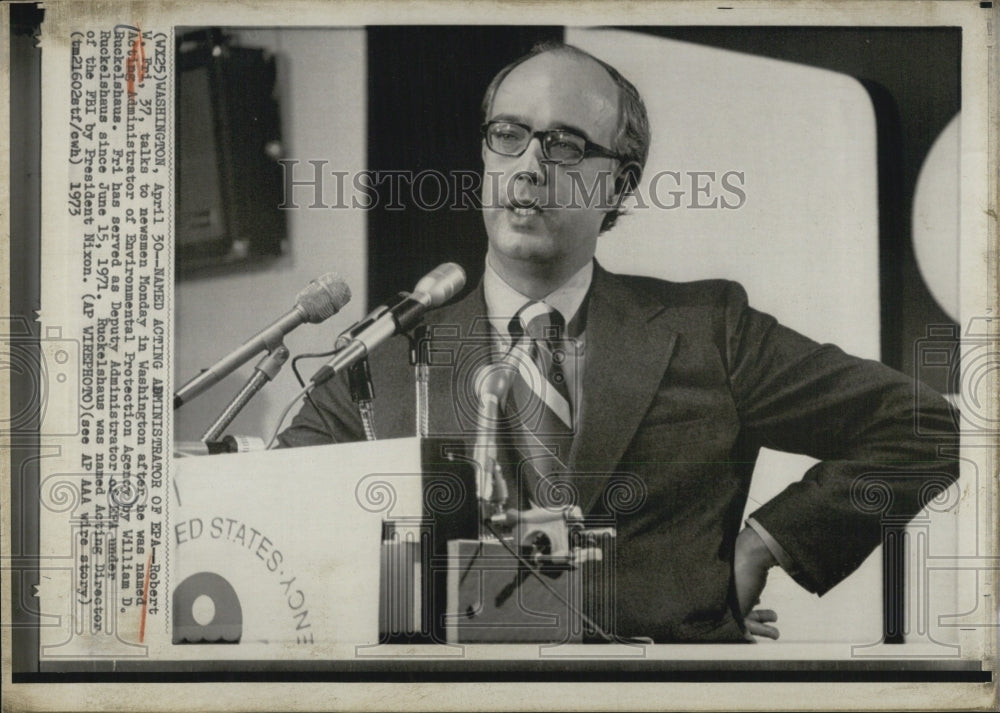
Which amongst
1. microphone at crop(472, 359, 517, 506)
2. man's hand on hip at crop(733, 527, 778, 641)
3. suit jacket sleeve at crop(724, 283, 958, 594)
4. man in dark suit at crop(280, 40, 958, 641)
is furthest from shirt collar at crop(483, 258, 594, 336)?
man's hand on hip at crop(733, 527, 778, 641)

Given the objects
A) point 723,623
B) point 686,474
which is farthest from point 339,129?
point 723,623

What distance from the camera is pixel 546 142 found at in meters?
2.51

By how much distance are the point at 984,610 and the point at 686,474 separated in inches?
33.4

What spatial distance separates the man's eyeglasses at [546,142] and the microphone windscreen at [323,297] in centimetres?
51

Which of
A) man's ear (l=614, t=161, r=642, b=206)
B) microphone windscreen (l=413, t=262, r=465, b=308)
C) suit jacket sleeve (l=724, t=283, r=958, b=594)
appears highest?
man's ear (l=614, t=161, r=642, b=206)

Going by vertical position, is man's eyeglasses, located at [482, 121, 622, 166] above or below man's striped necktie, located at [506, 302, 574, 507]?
above

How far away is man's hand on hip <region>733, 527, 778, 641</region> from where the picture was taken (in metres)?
2.51

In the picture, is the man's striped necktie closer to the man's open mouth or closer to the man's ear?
the man's open mouth

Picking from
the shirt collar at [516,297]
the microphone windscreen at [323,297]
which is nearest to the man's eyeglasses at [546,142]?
the shirt collar at [516,297]

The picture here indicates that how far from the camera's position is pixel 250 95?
254 centimetres

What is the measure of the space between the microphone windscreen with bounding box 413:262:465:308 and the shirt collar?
0.22ft

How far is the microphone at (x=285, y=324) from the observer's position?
2.53 metres

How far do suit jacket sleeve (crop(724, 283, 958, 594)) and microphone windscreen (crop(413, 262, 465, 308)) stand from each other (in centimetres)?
68

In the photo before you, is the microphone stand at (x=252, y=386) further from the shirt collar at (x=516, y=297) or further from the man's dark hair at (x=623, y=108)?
the man's dark hair at (x=623, y=108)
